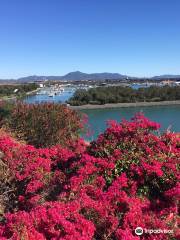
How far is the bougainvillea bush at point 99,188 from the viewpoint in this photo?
3701 millimetres

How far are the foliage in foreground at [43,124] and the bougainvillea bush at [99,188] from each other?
3.84 metres

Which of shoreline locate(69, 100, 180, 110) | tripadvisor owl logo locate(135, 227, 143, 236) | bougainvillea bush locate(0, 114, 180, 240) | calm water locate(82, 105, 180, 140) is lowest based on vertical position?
shoreline locate(69, 100, 180, 110)

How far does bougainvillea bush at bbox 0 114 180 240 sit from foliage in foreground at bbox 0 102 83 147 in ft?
12.6

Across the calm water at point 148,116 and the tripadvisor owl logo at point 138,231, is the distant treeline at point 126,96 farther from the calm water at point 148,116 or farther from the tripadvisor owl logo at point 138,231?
the tripadvisor owl logo at point 138,231

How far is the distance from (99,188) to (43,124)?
6.20m

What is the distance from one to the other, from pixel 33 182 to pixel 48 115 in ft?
18.5

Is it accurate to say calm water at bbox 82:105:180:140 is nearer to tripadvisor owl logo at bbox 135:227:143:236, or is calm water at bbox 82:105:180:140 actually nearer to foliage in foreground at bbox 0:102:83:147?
foliage in foreground at bbox 0:102:83:147

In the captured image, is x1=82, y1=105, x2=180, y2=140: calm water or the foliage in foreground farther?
x1=82, y1=105, x2=180, y2=140: calm water

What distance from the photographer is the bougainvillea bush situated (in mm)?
3701

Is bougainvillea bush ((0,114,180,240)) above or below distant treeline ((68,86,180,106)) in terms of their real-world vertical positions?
above

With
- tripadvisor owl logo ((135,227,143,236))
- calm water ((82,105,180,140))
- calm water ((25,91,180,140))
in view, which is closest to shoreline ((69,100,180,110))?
calm water ((25,91,180,140))

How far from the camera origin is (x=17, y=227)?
3502 mm

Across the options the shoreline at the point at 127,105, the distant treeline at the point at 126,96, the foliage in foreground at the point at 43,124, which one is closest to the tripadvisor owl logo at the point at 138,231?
the foliage in foreground at the point at 43,124

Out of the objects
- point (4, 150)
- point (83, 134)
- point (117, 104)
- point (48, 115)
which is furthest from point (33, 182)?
point (117, 104)
